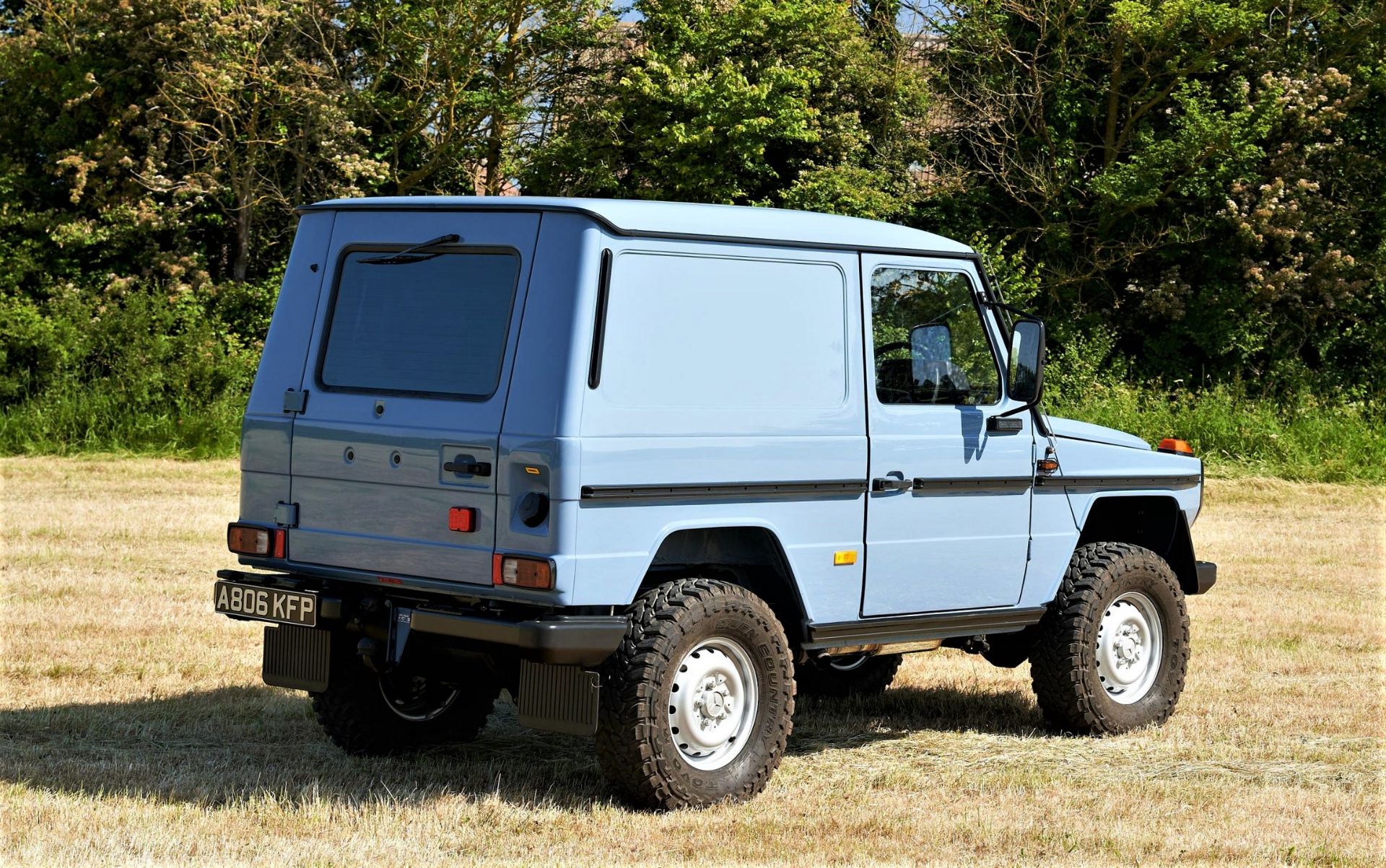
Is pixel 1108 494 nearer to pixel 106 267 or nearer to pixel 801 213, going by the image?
pixel 801 213

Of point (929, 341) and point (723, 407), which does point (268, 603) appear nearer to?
point (723, 407)

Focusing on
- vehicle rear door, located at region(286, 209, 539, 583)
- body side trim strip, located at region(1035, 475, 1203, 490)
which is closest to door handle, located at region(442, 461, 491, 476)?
vehicle rear door, located at region(286, 209, 539, 583)

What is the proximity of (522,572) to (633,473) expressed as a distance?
0.54 metres

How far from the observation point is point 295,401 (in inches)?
270

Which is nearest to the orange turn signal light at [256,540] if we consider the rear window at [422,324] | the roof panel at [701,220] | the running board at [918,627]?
the rear window at [422,324]

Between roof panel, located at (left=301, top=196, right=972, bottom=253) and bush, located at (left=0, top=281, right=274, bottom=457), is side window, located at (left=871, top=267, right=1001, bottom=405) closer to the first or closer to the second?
roof panel, located at (left=301, top=196, right=972, bottom=253)

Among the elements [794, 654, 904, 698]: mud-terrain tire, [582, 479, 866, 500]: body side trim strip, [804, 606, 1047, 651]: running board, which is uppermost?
[582, 479, 866, 500]: body side trim strip

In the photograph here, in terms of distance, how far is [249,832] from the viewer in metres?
5.96

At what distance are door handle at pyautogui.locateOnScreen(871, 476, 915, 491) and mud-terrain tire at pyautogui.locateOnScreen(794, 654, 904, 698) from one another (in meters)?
1.93

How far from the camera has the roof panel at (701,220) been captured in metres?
6.37

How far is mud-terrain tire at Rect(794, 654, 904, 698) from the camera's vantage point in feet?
29.3

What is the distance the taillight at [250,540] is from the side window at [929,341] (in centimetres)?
257

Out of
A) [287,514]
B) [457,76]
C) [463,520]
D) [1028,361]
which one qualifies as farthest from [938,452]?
[457,76]

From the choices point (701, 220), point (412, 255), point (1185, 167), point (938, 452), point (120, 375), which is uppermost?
point (1185, 167)
